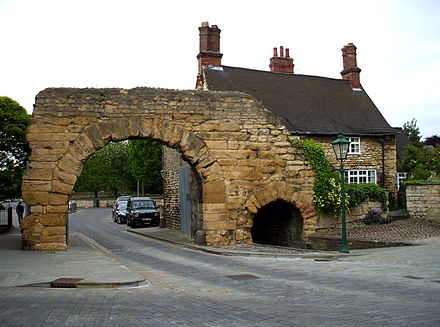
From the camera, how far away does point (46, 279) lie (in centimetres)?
877

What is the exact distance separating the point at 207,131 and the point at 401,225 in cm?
918

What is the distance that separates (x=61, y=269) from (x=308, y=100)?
2202 centimetres

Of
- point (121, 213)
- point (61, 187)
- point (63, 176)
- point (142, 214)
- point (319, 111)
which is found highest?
point (319, 111)

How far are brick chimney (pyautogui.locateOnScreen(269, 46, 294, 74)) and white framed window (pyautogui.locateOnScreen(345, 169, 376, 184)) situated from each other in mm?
9559

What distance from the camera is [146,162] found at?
54.2 meters

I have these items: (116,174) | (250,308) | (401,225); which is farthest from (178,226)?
(116,174)

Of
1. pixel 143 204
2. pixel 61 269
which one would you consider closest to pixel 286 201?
pixel 61 269

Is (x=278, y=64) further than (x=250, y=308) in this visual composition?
Yes

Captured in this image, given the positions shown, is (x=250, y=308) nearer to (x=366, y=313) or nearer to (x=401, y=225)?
(x=366, y=313)

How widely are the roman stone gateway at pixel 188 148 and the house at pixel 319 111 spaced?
915 centimetres

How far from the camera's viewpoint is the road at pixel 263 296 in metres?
5.93

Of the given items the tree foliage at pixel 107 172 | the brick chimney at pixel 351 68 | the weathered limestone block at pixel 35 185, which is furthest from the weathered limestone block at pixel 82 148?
the tree foliage at pixel 107 172

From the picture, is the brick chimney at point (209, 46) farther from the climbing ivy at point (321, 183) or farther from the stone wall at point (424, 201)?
the stone wall at point (424, 201)

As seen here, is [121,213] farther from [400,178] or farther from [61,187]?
[400,178]
